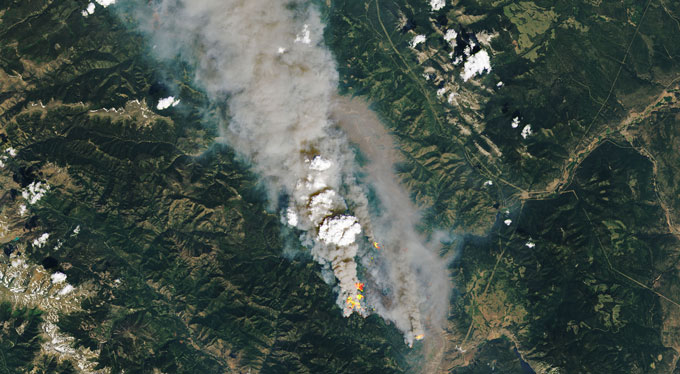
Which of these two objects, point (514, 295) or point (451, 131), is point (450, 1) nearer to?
point (451, 131)

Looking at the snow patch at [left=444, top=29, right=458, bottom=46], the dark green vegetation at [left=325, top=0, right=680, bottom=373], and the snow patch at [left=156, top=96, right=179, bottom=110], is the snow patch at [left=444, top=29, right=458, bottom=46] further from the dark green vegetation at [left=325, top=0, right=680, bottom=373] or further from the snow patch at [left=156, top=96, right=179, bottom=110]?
the snow patch at [left=156, top=96, right=179, bottom=110]

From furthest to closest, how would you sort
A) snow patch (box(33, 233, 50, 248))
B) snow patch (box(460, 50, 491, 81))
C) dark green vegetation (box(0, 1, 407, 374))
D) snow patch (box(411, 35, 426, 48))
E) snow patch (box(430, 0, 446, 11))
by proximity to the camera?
snow patch (box(430, 0, 446, 11)) < snow patch (box(411, 35, 426, 48)) < snow patch (box(33, 233, 50, 248)) < snow patch (box(460, 50, 491, 81)) < dark green vegetation (box(0, 1, 407, 374))

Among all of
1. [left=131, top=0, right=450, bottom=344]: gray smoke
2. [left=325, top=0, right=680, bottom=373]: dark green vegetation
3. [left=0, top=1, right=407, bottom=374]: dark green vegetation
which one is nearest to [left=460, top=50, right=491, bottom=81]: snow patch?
[left=325, top=0, right=680, bottom=373]: dark green vegetation

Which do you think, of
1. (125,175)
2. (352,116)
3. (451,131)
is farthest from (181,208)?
(451,131)

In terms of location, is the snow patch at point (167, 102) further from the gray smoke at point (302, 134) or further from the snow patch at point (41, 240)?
the snow patch at point (41, 240)

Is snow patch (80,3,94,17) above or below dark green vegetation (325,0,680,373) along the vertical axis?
above

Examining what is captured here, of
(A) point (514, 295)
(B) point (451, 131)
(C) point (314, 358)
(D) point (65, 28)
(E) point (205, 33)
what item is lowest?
(A) point (514, 295)
